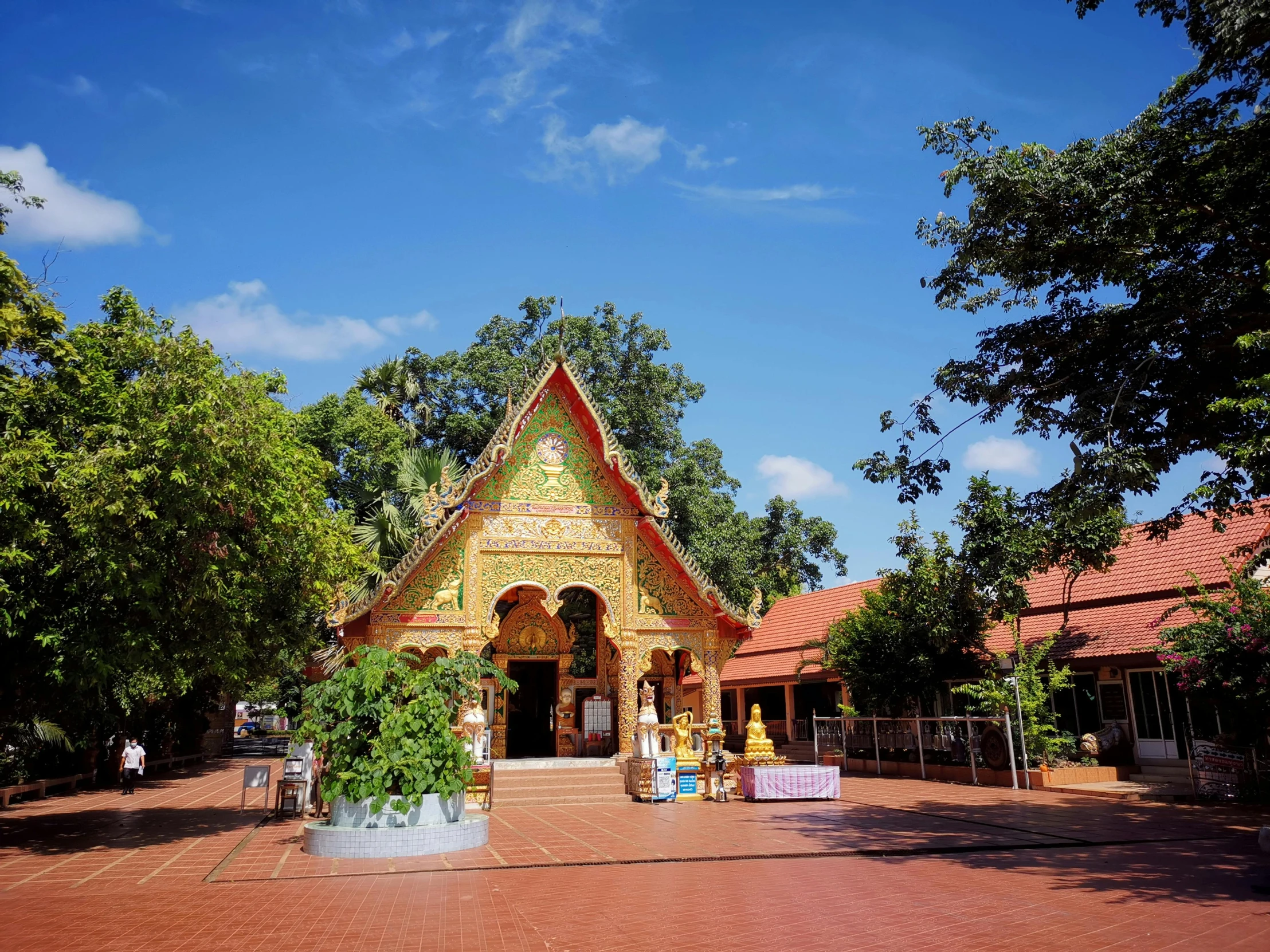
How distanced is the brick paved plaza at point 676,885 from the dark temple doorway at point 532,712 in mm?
6634

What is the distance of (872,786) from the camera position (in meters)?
17.1

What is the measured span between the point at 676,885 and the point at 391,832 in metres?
3.28

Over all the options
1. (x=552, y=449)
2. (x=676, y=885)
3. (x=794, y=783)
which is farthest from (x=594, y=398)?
(x=676, y=885)

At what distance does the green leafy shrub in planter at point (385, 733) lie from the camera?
9.60 metres

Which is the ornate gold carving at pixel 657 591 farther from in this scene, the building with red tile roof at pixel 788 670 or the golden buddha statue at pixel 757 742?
the building with red tile roof at pixel 788 670

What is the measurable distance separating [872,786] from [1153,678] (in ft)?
19.3

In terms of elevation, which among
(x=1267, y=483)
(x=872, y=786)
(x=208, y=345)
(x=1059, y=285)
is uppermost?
(x=1059, y=285)

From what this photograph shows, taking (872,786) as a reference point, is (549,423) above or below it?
above

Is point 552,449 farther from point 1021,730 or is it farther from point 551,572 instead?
point 1021,730

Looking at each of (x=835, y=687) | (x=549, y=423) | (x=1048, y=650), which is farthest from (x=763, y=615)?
(x=549, y=423)

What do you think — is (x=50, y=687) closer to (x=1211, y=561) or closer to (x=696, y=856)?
(x=696, y=856)

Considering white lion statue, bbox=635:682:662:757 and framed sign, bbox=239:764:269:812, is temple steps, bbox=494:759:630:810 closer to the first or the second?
white lion statue, bbox=635:682:662:757

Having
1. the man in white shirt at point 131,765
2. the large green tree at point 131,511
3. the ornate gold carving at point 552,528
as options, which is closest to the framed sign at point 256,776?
the large green tree at point 131,511

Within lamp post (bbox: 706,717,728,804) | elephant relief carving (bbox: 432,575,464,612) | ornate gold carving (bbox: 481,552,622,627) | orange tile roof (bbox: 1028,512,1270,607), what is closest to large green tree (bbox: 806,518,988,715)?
orange tile roof (bbox: 1028,512,1270,607)
